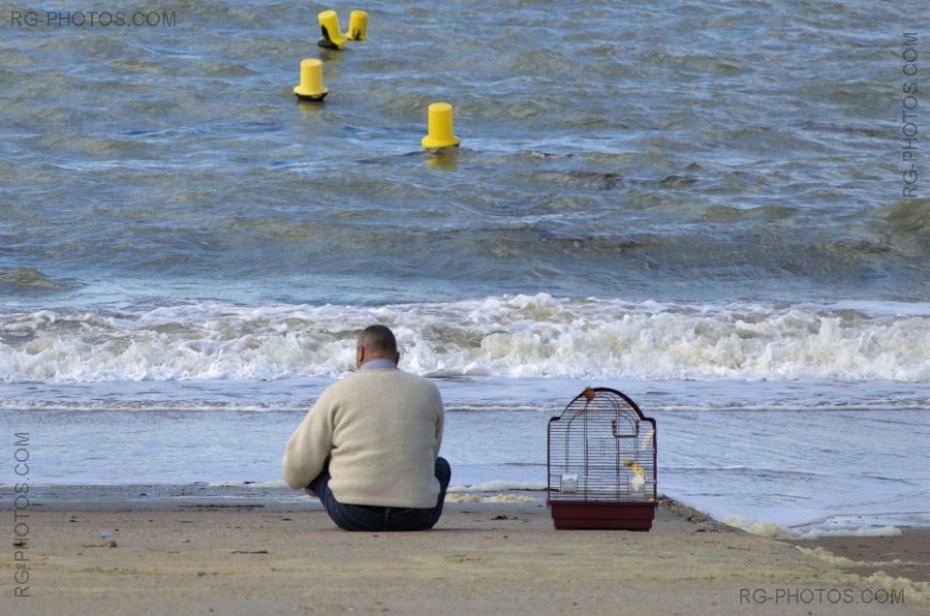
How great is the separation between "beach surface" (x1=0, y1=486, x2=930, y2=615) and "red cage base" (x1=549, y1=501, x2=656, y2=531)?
0.22 feet

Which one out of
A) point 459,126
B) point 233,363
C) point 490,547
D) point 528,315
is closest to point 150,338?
point 233,363

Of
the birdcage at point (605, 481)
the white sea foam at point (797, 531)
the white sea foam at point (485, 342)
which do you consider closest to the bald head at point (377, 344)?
the birdcage at point (605, 481)

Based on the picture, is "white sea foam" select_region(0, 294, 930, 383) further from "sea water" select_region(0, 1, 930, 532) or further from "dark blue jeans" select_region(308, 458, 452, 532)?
"dark blue jeans" select_region(308, 458, 452, 532)

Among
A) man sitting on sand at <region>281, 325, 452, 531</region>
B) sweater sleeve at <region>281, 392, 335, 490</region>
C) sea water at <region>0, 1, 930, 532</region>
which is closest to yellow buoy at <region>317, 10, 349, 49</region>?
sea water at <region>0, 1, 930, 532</region>

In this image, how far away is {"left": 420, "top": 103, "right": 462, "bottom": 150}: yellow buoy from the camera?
58.4 ft

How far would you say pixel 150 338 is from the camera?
10.9m

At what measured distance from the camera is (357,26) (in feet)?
72.9

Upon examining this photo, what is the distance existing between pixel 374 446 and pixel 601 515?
0.95m

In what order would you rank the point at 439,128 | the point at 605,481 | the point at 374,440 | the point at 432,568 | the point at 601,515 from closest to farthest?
the point at 432,568
the point at 374,440
the point at 601,515
the point at 605,481
the point at 439,128

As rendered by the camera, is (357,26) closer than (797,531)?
No

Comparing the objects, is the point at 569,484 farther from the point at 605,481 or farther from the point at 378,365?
the point at 378,365

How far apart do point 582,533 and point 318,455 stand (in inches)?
40.1

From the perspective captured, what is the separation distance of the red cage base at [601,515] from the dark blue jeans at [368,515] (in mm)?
500

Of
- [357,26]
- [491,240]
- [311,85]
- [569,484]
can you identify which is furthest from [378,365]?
[357,26]
